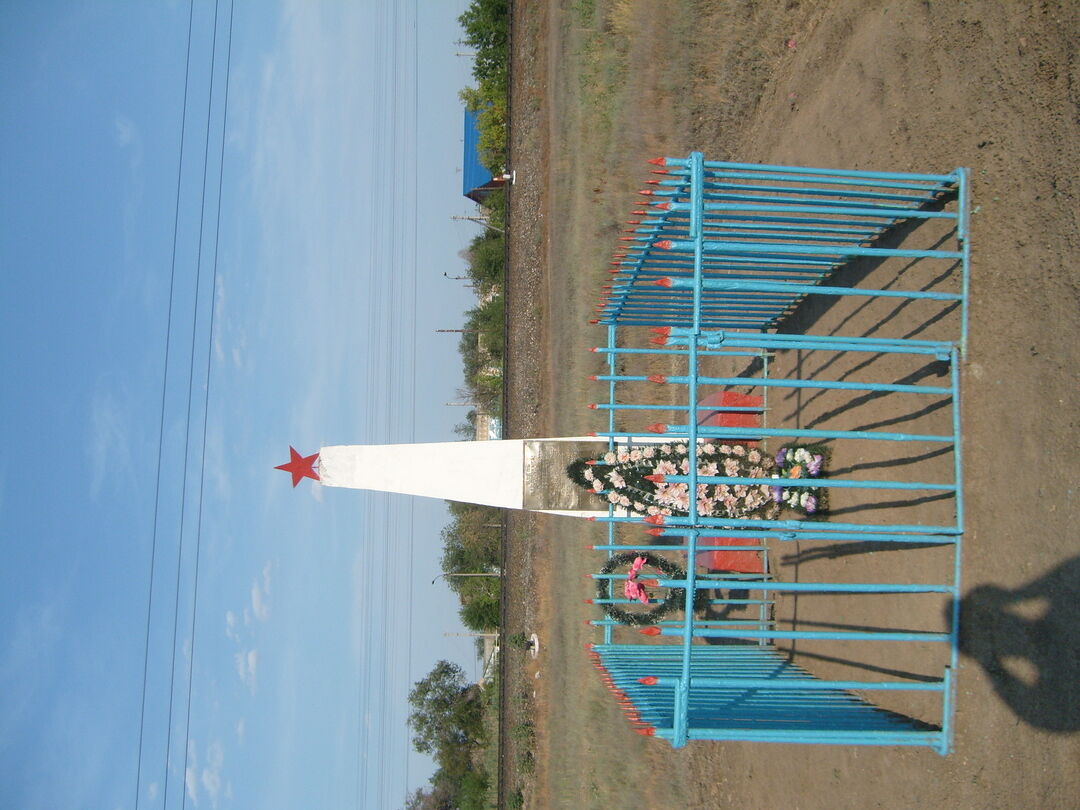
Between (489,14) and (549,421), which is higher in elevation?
(489,14)

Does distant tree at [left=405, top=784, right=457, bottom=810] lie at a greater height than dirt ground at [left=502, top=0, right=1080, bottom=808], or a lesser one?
lesser

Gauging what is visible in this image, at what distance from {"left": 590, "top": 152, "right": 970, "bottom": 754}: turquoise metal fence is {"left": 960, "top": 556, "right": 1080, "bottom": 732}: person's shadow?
28 cm

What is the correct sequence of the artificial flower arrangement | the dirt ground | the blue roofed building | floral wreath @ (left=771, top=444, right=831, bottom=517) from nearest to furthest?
the dirt ground < floral wreath @ (left=771, top=444, right=831, bottom=517) < the artificial flower arrangement < the blue roofed building

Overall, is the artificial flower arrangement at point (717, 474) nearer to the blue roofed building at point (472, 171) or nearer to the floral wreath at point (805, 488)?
the floral wreath at point (805, 488)

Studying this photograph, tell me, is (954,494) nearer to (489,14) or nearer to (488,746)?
(488,746)

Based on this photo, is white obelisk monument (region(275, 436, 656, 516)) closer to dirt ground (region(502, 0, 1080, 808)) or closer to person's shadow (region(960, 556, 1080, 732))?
dirt ground (region(502, 0, 1080, 808))

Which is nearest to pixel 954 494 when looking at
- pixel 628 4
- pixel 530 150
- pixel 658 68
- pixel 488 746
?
pixel 658 68

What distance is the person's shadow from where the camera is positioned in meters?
5.28

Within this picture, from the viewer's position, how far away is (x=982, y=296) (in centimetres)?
623

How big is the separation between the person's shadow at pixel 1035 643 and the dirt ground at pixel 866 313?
0.05 ft

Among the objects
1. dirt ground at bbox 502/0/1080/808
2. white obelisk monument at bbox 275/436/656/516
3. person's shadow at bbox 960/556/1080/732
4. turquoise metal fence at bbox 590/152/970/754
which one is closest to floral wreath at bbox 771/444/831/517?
turquoise metal fence at bbox 590/152/970/754

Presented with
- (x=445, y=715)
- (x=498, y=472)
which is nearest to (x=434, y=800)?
(x=445, y=715)

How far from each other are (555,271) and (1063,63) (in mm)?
10175

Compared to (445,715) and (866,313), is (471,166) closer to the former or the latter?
(445,715)
